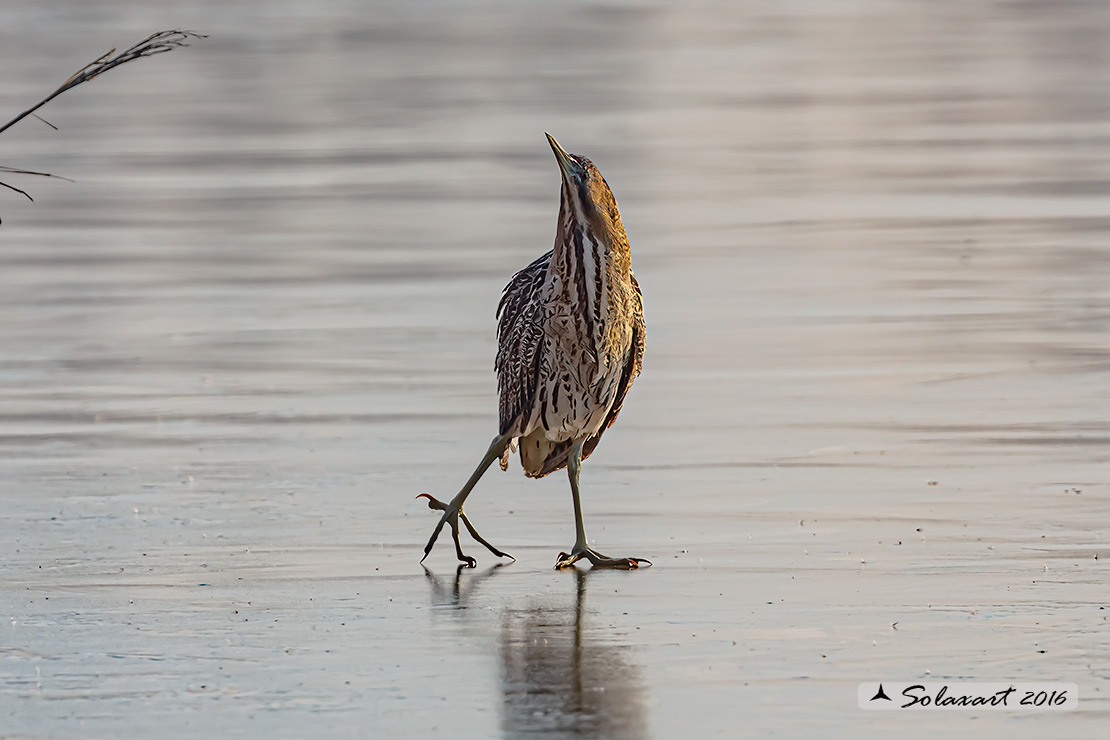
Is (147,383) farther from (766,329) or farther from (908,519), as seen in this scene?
(908,519)

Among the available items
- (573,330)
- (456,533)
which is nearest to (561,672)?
(456,533)

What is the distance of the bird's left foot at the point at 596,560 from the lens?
7895mm

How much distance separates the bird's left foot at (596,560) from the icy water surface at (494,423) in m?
0.06

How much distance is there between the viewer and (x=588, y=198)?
777 cm

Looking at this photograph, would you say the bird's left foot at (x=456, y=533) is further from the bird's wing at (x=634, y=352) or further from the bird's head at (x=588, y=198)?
the bird's head at (x=588, y=198)

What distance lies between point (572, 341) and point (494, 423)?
267 cm

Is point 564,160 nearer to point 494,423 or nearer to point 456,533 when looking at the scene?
point 456,533

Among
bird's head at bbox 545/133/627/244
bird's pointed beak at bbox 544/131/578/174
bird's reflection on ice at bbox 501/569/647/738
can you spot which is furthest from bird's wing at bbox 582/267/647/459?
bird's reflection on ice at bbox 501/569/647/738

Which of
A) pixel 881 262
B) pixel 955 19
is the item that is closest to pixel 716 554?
pixel 881 262

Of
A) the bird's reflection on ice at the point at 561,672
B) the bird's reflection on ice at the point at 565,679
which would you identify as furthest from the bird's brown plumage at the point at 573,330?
the bird's reflection on ice at the point at 565,679

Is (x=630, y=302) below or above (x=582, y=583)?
above

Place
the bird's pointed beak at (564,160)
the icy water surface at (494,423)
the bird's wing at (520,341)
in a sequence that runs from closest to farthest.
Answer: the icy water surface at (494,423), the bird's pointed beak at (564,160), the bird's wing at (520,341)

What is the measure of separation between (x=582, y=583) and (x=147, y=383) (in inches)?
185

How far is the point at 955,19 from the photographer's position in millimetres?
36500
